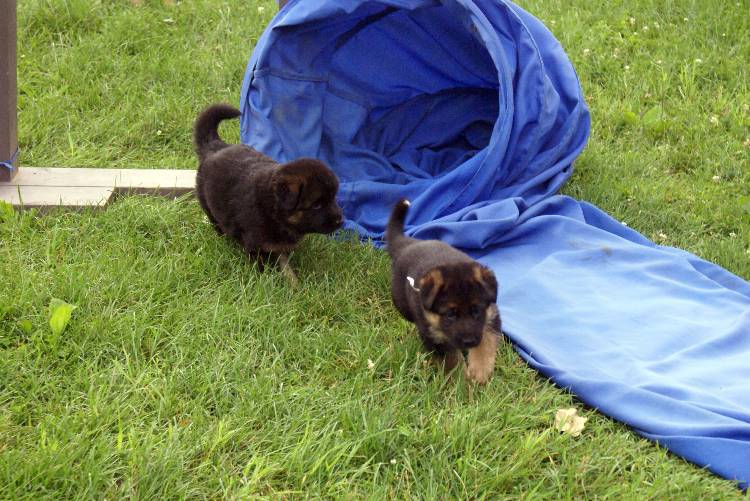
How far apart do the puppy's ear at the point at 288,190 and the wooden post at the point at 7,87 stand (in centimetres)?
212

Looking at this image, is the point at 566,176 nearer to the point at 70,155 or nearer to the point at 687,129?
the point at 687,129

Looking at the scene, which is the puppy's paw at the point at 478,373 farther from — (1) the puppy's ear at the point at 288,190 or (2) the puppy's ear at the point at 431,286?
(1) the puppy's ear at the point at 288,190

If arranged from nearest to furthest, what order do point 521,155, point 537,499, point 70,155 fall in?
point 537,499, point 521,155, point 70,155

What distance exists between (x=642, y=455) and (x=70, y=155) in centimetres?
456

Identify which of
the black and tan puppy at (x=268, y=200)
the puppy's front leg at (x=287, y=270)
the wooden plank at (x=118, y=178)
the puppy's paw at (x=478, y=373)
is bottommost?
the wooden plank at (x=118, y=178)

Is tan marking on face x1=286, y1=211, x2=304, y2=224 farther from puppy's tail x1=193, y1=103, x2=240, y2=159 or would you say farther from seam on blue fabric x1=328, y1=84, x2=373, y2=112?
seam on blue fabric x1=328, y1=84, x2=373, y2=112

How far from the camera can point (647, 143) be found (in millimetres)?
6844

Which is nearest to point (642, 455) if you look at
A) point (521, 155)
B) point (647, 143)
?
point (521, 155)

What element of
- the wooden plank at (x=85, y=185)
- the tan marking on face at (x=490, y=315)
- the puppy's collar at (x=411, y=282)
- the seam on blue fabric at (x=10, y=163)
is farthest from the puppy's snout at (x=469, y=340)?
the seam on blue fabric at (x=10, y=163)

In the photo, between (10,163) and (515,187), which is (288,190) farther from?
(10,163)

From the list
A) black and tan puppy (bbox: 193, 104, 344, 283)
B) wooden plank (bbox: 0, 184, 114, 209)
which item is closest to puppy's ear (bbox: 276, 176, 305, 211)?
black and tan puppy (bbox: 193, 104, 344, 283)

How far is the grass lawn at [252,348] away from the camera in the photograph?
322 cm

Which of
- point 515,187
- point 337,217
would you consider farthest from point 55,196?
point 515,187

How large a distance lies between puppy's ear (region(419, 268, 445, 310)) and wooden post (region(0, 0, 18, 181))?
128 inches
